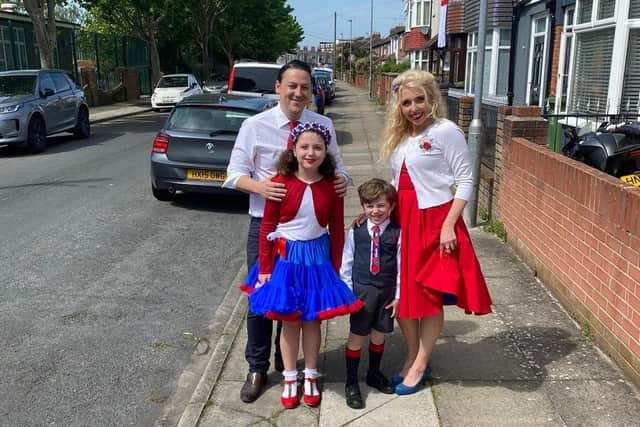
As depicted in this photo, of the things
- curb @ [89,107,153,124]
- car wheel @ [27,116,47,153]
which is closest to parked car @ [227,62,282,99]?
car wheel @ [27,116,47,153]

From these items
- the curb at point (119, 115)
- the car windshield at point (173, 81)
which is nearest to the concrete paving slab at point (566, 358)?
the curb at point (119, 115)

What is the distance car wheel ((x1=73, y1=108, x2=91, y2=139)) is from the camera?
51.4ft

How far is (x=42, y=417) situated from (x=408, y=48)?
43125 mm

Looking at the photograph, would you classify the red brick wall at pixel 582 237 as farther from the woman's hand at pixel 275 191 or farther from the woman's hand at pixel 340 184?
the woman's hand at pixel 275 191

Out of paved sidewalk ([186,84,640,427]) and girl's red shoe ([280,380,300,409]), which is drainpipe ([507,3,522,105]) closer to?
paved sidewalk ([186,84,640,427])

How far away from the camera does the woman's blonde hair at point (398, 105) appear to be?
10.4 ft

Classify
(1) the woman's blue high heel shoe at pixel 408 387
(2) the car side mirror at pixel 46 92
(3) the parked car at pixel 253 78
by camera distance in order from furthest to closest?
(3) the parked car at pixel 253 78 → (2) the car side mirror at pixel 46 92 → (1) the woman's blue high heel shoe at pixel 408 387

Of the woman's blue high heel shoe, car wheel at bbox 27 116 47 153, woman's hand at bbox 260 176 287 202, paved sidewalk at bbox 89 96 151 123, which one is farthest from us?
paved sidewalk at bbox 89 96 151 123

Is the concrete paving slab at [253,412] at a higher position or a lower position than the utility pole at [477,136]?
lower

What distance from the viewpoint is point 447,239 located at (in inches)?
123

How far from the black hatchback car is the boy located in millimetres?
5014

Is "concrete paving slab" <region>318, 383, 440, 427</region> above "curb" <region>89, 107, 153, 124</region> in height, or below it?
above

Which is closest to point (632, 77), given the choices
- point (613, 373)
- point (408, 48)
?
point (613, 373)

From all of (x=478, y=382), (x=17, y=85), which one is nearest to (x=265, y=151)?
(x=478, y=382)
